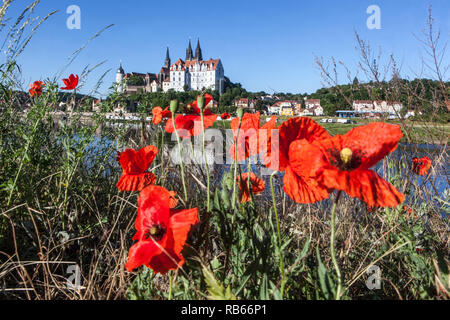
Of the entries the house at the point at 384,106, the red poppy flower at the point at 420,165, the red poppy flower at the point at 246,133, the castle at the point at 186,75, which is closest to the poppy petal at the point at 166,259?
the red poppy flower at the point at 246,133

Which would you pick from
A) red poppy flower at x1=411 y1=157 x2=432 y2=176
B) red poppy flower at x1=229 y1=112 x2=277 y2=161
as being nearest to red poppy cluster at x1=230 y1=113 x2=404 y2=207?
red poppy flower at x1=229 y1=112 x2=277 y2=161

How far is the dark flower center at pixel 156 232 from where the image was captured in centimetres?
59

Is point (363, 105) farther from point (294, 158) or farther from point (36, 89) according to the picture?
point (36, 89)

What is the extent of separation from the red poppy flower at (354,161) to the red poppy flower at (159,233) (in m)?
0.22

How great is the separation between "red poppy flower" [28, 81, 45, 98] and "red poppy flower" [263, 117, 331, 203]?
174 cm

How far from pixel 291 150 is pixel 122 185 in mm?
524

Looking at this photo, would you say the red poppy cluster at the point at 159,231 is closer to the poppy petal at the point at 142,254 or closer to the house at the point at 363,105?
the poppy petal at the point at 142,254

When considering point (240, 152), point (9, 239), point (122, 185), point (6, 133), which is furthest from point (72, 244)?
point (240, 152)

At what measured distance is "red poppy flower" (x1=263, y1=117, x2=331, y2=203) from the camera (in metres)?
0.60

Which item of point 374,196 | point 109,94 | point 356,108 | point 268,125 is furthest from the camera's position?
point 356,108

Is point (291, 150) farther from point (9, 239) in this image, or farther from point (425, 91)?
point (425, 91)

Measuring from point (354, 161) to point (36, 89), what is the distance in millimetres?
1978

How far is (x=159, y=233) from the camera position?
2.01 ft

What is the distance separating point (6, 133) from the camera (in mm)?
1377
